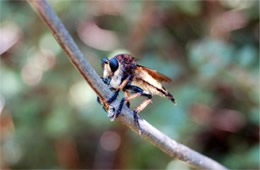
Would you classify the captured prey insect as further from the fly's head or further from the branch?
the branch

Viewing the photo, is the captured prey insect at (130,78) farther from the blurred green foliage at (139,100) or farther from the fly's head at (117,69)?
the blurred green foliage at (139,100)

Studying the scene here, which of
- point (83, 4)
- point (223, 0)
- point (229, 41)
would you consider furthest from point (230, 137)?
point (83, 4)

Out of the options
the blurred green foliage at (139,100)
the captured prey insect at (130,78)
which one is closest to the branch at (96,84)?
the captured prey insect at (130,78)

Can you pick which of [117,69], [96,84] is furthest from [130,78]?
[96,84]

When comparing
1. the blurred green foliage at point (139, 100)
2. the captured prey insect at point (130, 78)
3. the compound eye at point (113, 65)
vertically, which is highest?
the compound eye at point (113, 65)

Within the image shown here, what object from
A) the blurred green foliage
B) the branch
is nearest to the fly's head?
the branch

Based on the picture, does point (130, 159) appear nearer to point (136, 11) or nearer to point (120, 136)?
point (120, 136)
